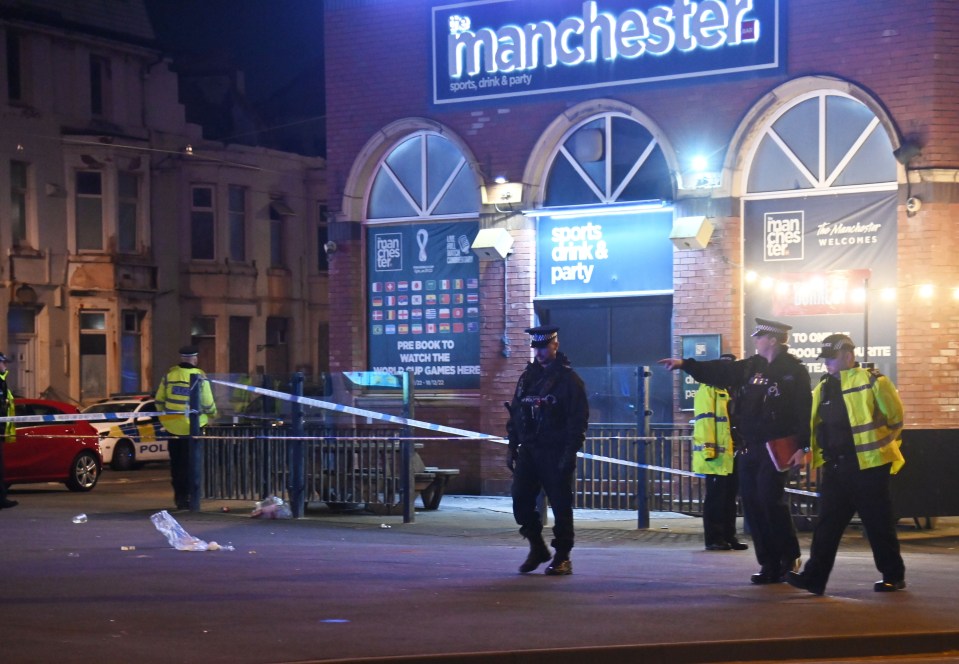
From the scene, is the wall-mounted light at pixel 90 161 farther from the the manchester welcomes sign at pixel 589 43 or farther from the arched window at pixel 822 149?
the arched window at pixel 822 149

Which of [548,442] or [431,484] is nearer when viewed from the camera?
[548,442]

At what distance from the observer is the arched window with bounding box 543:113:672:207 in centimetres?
1908

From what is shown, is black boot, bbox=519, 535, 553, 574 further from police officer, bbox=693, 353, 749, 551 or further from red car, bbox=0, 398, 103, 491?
red car, bbox=0, 398, 103, 491

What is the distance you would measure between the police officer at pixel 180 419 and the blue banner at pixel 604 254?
475cm

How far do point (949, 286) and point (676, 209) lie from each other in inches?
136

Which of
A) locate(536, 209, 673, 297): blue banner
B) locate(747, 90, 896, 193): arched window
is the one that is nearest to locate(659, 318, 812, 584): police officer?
locate(747, 90, 896, 193): arched window

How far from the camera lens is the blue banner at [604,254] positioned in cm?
1900

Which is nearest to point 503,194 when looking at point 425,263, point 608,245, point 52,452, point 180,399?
point 608,245

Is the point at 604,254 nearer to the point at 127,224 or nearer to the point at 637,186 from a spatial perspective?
the point at 637,186

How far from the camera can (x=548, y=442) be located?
11.2 metres

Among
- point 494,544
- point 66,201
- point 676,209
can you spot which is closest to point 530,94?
point 676,209

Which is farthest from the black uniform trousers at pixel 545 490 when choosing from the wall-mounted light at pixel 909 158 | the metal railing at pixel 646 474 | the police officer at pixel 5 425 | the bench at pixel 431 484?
the police officer at pixel 5 425

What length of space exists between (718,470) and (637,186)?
6.21 m

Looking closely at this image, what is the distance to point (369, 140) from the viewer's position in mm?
20969
